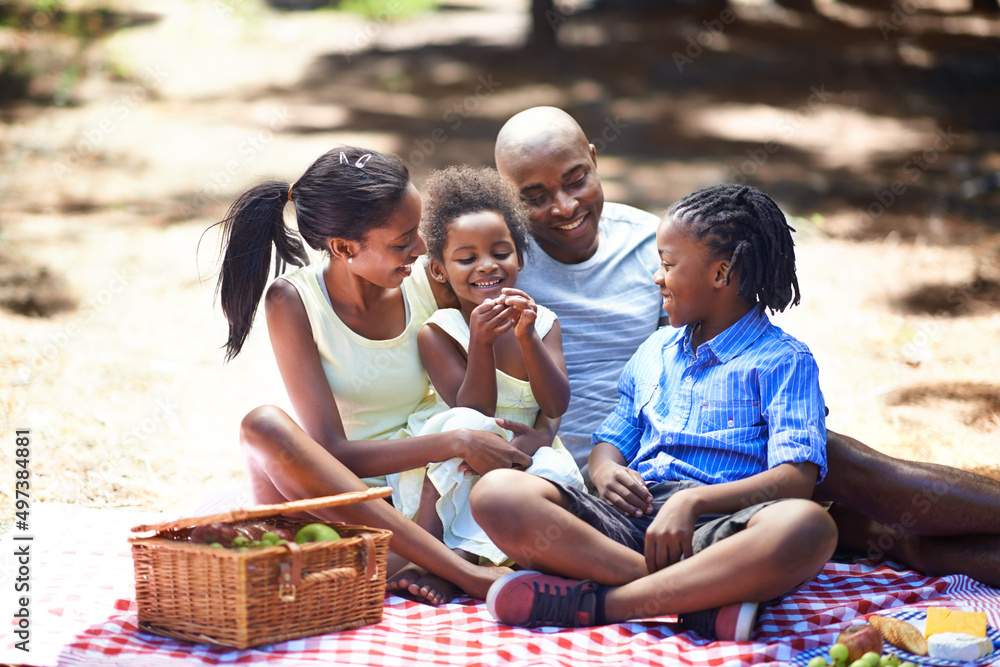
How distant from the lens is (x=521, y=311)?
3.05 metres

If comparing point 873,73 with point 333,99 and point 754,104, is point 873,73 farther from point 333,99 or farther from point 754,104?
point 333,99

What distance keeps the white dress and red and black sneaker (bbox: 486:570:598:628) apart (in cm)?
33

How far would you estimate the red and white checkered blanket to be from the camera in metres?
2.51

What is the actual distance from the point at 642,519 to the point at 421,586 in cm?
71

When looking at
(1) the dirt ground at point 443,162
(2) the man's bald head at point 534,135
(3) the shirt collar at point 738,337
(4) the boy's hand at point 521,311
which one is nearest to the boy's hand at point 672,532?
(3) the shirt collar at point 738,337

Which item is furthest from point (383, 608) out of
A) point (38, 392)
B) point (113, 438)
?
point (38, 392)

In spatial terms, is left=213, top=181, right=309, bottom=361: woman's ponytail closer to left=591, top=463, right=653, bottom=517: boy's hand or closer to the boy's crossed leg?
the boy's crossed leg

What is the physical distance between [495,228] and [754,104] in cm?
854

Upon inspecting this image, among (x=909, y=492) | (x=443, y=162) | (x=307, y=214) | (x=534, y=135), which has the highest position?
(x=443, y=162)

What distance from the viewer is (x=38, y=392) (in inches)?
208

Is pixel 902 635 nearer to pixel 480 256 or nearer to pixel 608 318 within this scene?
pixel 608 318

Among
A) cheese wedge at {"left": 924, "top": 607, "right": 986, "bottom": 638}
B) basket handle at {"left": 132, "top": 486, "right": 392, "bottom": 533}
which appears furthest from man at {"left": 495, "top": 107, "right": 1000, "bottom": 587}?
basket handle at {"left": 132, "top": 486, "right": 392, "bottom": 533}

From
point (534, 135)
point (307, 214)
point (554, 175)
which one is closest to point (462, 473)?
point (307, 214)

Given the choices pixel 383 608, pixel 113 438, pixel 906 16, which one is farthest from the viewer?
pixel 906 16
